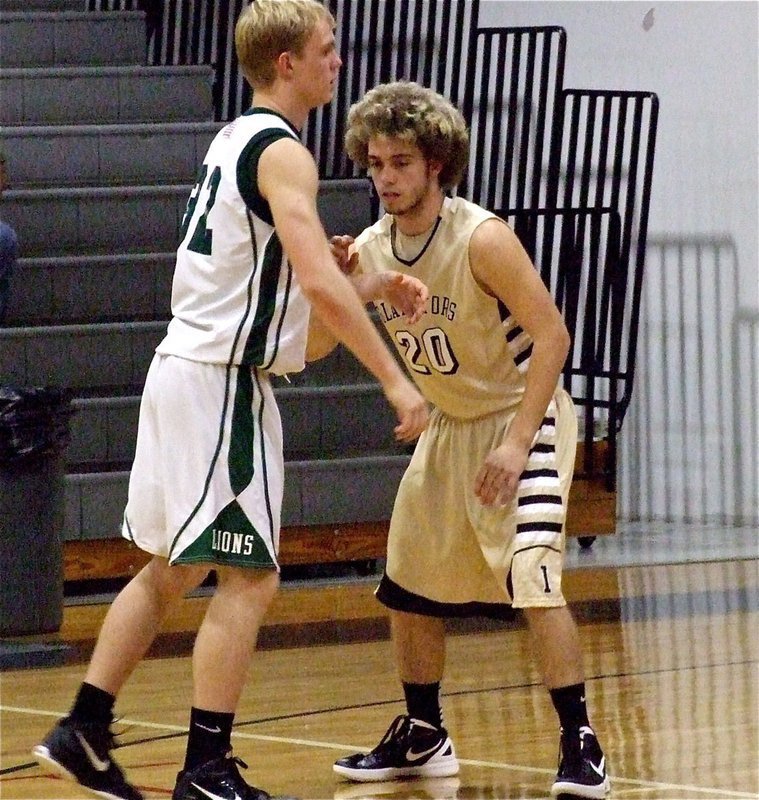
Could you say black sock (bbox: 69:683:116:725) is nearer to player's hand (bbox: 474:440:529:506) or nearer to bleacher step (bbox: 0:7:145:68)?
player's hand (bbox: 474:440:529:506)

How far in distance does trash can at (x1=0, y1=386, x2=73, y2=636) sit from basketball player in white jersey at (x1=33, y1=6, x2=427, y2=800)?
7.89 feet

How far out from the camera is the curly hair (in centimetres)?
392

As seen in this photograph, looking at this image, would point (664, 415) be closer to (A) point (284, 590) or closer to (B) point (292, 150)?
(A) point (284, 590)

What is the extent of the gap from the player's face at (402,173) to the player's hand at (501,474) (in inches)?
21.7

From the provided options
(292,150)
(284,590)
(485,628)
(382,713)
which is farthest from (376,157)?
(284,590)

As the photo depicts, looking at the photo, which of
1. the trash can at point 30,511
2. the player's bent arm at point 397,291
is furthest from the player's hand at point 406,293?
the trash can at point 30,511

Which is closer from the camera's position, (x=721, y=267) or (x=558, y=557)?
(x=558, y=557)

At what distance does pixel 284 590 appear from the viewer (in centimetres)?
733

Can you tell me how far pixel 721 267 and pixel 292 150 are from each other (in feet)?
21.4

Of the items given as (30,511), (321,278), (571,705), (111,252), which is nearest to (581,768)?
(571,705)

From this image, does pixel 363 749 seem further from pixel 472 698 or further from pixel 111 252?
pixel 111 252

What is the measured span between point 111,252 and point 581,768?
5966mm

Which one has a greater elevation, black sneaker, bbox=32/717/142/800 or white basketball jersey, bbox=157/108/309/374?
white basketball jersey, bbox=157/108/309/374

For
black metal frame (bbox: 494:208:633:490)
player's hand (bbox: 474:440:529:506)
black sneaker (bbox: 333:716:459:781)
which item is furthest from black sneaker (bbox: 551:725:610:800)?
black metal frame (bbox: 494:208:633:490)
